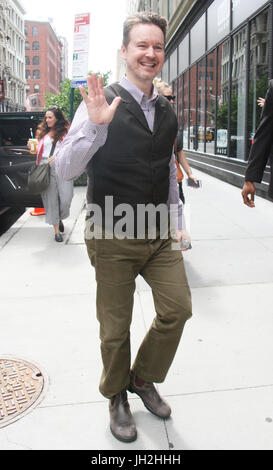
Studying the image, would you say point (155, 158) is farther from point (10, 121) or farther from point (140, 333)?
point (10, 121)

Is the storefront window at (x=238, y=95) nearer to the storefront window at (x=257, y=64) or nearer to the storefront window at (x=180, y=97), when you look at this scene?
the storefront window at (x=257, y=64)

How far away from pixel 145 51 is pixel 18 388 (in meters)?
2.20

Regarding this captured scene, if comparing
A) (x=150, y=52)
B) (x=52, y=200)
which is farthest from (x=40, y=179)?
(x=150, y=52)

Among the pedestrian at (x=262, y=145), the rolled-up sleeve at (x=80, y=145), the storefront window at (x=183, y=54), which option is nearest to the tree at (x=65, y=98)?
the storefront window at (x=183, y=54)

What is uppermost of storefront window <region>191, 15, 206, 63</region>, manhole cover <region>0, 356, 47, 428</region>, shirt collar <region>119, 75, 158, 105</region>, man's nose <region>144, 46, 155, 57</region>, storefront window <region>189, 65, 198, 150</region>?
storefront window <region>191, 15, 206, 63</region>

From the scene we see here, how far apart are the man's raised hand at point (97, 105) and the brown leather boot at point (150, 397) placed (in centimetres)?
152

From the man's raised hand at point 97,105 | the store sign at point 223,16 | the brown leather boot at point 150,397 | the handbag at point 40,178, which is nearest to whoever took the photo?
the man's raised hand at point 97,105

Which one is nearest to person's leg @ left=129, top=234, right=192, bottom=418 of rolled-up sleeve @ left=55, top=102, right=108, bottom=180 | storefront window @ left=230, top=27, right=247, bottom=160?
rolled-up sleeve @ left=55, top=102, right=108, bottom=180

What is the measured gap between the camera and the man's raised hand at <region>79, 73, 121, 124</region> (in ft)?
6.98

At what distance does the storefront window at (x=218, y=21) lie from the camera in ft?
45.0

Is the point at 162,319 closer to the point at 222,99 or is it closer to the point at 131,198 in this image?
the point at 131,198

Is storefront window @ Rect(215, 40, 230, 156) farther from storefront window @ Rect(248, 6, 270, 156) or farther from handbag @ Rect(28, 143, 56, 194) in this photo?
handbag @ Rect(28, 143, 56, 194)

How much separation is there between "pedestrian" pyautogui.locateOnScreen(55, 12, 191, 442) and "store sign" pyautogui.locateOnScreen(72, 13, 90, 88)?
23.6 ft

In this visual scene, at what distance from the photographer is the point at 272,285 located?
4816mm
